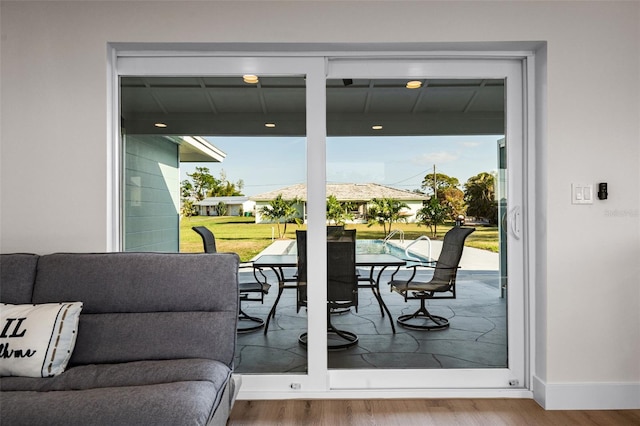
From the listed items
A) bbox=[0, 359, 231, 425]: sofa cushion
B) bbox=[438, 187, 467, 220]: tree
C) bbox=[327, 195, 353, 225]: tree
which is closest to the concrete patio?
bbox=[438, 187, 467, 220]: tree

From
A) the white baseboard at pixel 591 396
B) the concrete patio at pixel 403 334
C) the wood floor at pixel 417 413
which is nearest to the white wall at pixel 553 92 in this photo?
the white baseboard at pixel 591 396

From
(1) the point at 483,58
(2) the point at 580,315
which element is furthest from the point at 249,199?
(2) the point at 580,315

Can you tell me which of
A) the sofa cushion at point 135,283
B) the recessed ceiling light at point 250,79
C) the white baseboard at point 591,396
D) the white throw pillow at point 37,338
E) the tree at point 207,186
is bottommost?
the white baseboard at point 591,396

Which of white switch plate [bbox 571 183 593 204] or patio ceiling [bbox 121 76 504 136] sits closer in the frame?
white switch plate [bbox 571 183 593 204]

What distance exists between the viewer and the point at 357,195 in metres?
2.86

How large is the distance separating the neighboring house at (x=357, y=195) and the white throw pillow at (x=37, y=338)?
1280mm

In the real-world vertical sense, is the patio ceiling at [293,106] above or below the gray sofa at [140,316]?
above

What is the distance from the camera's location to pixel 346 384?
283 cm

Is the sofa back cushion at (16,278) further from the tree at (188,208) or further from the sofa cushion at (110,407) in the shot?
the tree at (188,208)

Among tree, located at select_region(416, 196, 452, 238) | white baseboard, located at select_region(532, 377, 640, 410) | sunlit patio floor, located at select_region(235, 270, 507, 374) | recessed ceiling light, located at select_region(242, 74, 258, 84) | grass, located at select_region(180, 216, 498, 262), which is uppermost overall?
recessed ceiling light, located at select_region(242, 74, 258, 84)

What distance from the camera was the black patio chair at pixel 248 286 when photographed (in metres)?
2.84

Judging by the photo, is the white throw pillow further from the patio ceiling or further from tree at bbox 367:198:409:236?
tree at bbox 367:198:409:236

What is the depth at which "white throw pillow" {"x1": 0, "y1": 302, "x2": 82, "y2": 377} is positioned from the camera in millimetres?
1875

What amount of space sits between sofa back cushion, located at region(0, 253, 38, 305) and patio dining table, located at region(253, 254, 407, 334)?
1.24 m
